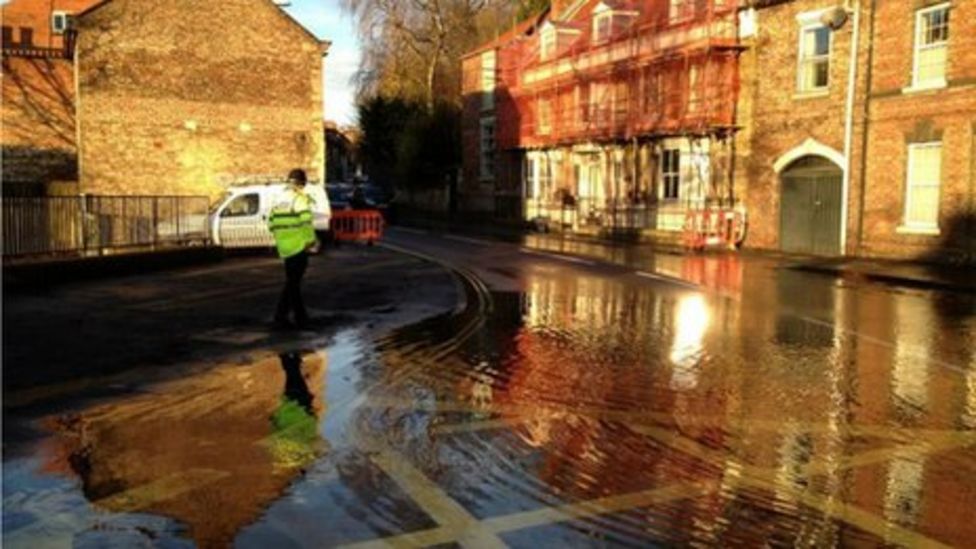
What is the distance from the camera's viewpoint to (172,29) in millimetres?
34312

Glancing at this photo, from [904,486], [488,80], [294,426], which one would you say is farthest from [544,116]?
A: [904,486]

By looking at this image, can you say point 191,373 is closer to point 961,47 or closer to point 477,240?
point 961,47

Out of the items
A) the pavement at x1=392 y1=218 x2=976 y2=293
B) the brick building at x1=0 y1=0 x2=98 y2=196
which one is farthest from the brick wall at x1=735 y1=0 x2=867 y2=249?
the brick building at x1=0 y1=0 x2=98 y2=196

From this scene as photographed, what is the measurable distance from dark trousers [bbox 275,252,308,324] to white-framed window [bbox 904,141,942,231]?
668 inches

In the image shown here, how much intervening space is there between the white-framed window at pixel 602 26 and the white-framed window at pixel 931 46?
1608cm

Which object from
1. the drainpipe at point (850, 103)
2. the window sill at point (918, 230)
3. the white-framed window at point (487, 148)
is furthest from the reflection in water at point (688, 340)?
the white-framed window at point (487, 148)

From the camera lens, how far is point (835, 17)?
25.5 m

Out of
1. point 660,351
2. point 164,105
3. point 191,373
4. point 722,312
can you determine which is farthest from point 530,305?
point 164,105

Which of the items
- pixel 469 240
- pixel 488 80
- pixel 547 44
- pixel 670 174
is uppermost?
pixel 547 44

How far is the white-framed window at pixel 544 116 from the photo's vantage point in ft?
142

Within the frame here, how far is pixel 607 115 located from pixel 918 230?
15.9 meters

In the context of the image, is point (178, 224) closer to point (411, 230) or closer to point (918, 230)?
point (918, 230)

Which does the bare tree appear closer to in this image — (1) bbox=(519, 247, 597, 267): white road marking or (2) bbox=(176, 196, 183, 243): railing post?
(1) bbox=(519, 247, 597, 267): white road marking

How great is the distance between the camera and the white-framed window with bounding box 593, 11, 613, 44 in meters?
38.6
